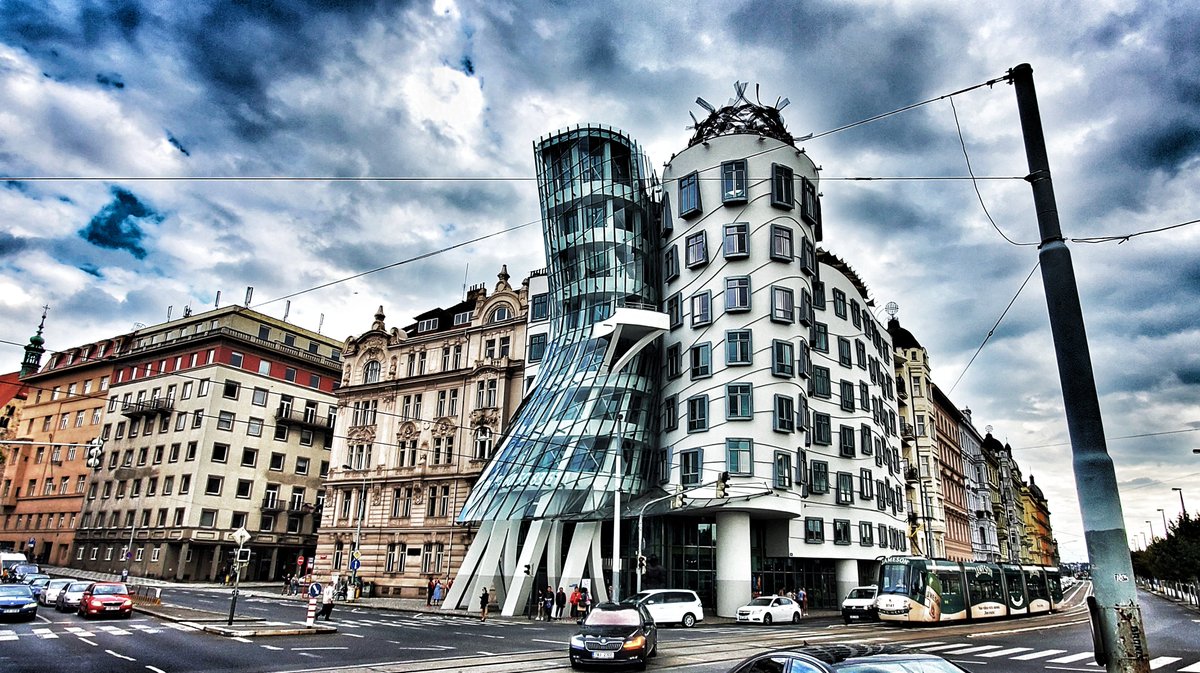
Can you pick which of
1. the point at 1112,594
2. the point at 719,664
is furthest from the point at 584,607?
the point at 1112,594

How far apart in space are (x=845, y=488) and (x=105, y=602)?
126 feet

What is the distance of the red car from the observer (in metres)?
→ 28.6

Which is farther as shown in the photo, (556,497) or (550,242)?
(550,242)

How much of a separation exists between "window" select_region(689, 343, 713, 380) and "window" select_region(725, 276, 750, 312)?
8.70 ft

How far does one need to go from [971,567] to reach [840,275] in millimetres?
23579

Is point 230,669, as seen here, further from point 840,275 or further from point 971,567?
point 840,275

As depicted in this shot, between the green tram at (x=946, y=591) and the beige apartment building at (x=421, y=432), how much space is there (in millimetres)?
28228

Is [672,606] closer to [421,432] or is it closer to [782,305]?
[782,305]

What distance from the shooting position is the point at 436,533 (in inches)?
2084

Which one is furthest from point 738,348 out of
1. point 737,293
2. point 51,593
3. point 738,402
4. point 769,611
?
point 51,593

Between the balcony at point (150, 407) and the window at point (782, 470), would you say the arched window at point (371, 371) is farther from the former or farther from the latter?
the window at point (782, 470)

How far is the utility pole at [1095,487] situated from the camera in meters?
6.34

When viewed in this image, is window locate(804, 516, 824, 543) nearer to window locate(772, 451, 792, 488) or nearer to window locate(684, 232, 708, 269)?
window locate(772, 451, 792, 488)

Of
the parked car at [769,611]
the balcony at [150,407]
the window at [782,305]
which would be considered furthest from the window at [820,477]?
the balcony at [150,407]
